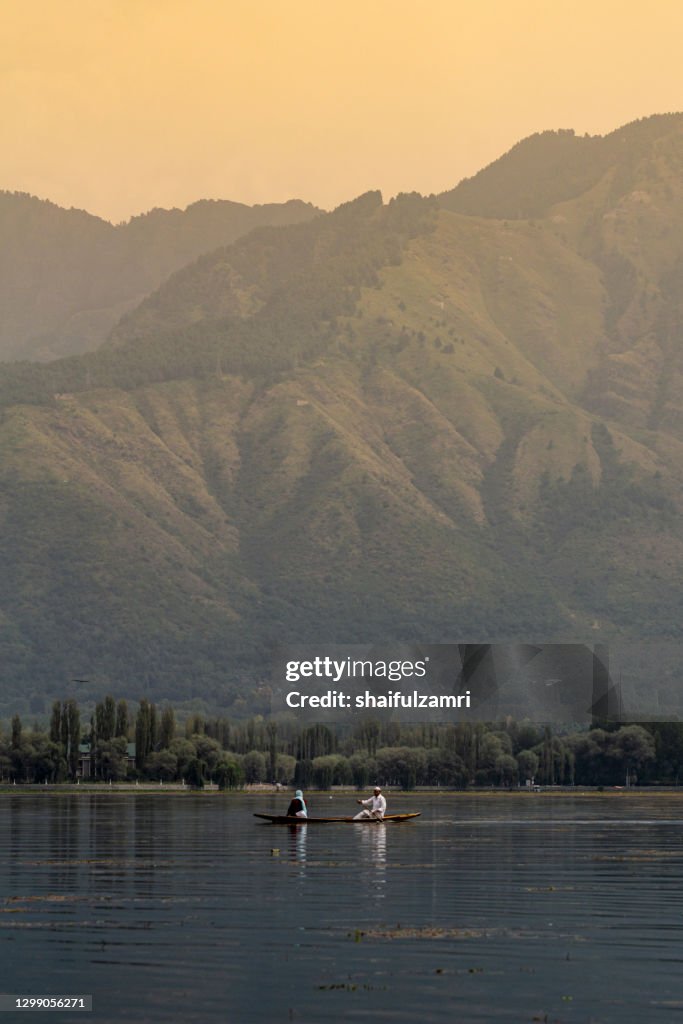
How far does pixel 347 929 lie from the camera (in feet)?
178

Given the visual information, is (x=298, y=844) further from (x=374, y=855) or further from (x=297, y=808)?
(x=297, y=808)

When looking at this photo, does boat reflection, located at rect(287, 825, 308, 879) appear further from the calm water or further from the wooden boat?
the wooden boat

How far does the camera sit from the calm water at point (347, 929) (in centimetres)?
4198

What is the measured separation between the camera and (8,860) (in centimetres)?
8425

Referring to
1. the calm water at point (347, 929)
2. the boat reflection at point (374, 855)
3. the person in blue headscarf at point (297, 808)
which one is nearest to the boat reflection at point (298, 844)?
the calm water at point (347, 929)

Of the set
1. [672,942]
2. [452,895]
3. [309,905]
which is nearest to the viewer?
[672,942]

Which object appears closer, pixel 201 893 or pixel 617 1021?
pixel 617 1021

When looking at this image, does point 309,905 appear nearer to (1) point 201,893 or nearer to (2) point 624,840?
(1) point 201,893

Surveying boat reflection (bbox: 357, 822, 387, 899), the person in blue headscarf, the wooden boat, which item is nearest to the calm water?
boat reflection (bbox: 357, 822, 387, 899)

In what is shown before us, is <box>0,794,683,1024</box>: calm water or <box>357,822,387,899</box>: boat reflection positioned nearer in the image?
<box>0,794,683,1024</box>: calm water

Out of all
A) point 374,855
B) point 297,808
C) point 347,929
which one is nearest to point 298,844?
point 374,855

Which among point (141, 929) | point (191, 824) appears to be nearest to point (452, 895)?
point (141, 929)

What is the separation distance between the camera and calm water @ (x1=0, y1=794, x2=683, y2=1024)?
1653 inches

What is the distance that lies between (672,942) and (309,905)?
531 inches
